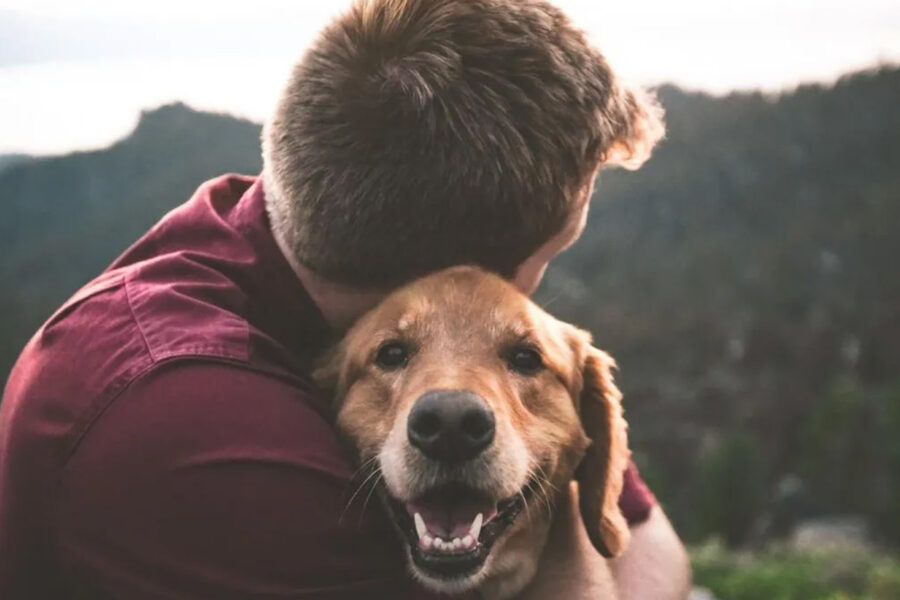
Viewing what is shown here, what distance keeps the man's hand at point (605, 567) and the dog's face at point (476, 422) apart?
0.25ft

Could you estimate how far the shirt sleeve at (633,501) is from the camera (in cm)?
379

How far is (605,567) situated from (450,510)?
33.0 inches

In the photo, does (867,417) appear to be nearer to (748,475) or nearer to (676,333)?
(748,475)

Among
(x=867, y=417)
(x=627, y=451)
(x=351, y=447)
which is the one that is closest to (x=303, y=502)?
(x=351, y=447)

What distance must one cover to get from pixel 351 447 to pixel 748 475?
3310 centimetres

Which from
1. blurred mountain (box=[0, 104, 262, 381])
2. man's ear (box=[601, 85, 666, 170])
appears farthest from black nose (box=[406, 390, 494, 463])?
blurred mountain (box=[0, 104, 262, 381])

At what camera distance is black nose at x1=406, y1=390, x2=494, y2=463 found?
2.55m

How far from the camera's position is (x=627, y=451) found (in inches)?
135

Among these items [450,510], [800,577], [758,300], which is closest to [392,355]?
[450,510]

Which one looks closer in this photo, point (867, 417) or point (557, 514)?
point (557, 514)

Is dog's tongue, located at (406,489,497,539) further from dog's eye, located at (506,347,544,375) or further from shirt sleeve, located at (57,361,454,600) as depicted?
dog's eye, located at (506,347,544,375)

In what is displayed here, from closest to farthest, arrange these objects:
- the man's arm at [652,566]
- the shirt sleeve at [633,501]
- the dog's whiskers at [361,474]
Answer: the dog's whiskers at [361,474] → the man's arm at [652,566] → the shirt sleeve at [633,501]


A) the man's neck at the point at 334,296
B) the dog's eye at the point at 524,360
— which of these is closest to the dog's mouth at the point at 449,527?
the dog's eye at the point at 524,360

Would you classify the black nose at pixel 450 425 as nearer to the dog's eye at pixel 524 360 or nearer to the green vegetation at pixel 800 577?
the dog's eye at pixel 524 360
